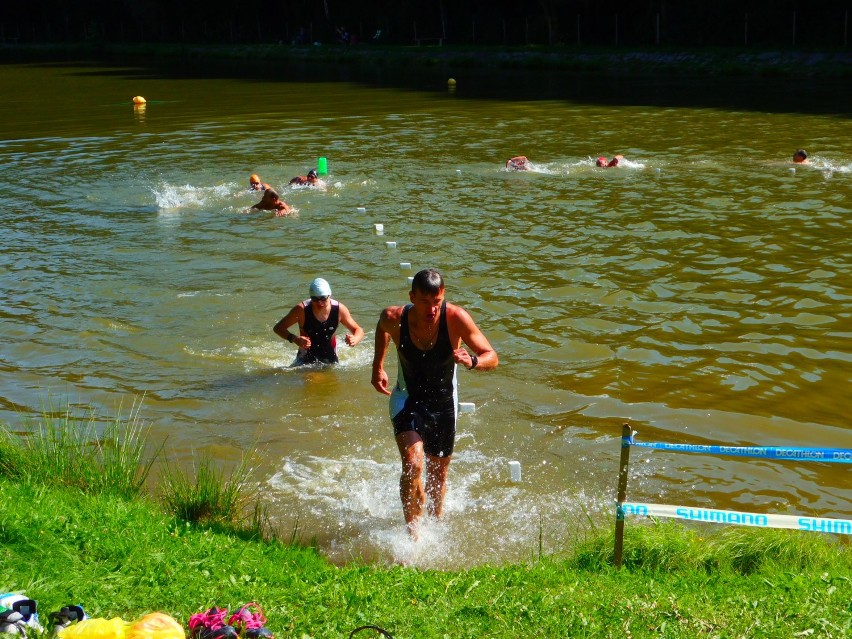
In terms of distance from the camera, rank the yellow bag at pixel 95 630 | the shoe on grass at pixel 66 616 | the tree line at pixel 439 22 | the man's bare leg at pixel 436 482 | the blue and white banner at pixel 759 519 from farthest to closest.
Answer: the tree line at pixel 439 22 < the man's bare leg at pixel 436 482 < the blue and white banner at pixel 759 519 < the shoe on grass at pixel 66 616 < the yellow bag at pixel 95 630

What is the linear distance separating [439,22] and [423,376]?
6214cm

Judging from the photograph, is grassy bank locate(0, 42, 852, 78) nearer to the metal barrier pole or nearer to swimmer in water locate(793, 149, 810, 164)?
swimmer in water locate(793, 149, 810, 164)

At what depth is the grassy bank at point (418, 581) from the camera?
5.40m

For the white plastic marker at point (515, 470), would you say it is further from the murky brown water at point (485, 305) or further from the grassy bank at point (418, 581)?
the grassy bank at point (418, 581)

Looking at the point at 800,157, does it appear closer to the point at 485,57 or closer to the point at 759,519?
the point at 759,519

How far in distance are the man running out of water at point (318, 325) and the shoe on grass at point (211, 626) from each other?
535cm

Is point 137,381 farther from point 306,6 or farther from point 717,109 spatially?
point 306,6

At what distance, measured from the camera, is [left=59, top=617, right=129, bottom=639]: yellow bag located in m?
4.96

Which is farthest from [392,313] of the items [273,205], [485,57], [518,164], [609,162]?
[485,57]

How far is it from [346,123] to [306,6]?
161 feet

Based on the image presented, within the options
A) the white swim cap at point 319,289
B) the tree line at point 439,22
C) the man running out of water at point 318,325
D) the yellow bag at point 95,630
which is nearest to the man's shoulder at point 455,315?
the yellow bag at point 95,630

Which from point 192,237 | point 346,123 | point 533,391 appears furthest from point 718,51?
point 533,391

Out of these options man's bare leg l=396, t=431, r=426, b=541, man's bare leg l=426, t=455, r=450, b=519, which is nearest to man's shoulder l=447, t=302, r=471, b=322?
man's bare leg l=396, t=431, r=426, b=541

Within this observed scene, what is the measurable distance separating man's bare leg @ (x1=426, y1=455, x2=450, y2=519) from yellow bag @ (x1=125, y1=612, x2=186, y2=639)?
2956 millimetres
